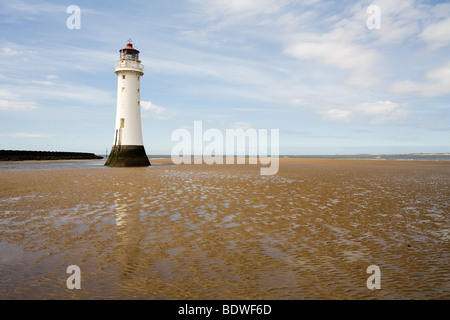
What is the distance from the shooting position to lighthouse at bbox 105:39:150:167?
3241cm

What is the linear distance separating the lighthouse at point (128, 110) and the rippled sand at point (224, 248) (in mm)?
21637

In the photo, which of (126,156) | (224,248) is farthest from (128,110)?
(224,248)

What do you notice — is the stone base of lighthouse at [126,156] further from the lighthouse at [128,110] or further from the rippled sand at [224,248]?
the rippled sand at [224,248]

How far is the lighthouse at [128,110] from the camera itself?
32.4 meters

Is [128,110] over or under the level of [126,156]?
over

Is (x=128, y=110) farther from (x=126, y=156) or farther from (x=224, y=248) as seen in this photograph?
(x=224, y=248)

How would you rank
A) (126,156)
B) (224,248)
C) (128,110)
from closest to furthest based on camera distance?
(224,248) → (128,110) → (126,156)

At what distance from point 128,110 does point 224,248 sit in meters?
29.3

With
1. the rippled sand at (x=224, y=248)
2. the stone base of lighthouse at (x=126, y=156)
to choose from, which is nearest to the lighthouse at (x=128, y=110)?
the stone base of lighthouse at (x=126, y=156)

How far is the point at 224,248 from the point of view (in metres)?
6.50

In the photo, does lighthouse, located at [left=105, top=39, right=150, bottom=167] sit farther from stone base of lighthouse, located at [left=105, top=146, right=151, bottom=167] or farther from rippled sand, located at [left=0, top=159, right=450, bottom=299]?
rippled sand, located at [left=0, top=159, right=450, bottom=299]

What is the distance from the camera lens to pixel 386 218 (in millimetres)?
9211

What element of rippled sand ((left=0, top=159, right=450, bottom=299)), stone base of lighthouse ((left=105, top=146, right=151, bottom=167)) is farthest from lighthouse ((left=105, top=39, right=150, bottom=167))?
rippled sand ((left=0, top=159, right=450, bottom=299))
